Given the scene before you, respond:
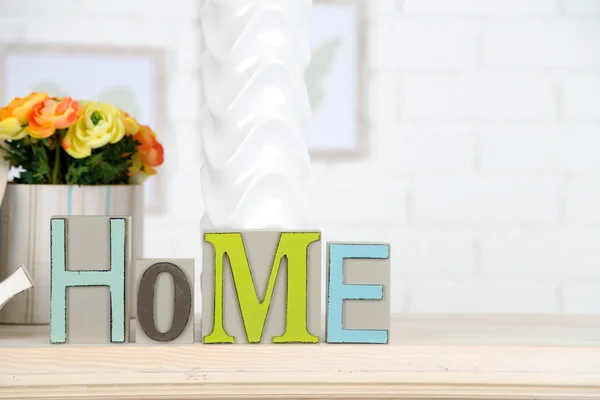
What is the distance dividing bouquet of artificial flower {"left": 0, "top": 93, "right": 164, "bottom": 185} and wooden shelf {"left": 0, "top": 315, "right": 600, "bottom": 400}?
0.77 ft

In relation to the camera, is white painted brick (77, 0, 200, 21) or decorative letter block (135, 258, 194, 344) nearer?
decorative letter block (135, 258, 194, 344)

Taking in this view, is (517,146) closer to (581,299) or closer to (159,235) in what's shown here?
(581,299)

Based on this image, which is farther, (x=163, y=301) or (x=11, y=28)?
(x=11, y=28)

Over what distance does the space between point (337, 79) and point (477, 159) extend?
346mm

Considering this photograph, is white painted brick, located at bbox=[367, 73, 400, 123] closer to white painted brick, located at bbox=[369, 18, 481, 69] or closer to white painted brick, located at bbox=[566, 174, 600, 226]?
white painted brick, located at bbox=[369, 18, 481, 69]

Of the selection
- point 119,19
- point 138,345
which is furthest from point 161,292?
point 119,19

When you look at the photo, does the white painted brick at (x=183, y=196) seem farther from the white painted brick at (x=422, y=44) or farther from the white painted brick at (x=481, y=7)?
the white painted brick at (x=481, y=7)

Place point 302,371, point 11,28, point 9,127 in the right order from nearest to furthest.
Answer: point 302,371
point 9,127
point 11,28

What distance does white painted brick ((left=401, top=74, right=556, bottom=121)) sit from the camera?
158 centimetres

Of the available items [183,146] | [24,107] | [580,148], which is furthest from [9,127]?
[580,148]

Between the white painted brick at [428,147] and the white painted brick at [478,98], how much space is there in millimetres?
27

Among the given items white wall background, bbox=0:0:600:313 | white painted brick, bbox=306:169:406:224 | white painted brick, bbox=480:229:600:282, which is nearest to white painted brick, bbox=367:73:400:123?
white wall background, bbox=0:0:600:313

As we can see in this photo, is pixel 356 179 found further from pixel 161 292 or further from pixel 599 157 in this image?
pixel 161 292

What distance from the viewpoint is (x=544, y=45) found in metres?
1.59
